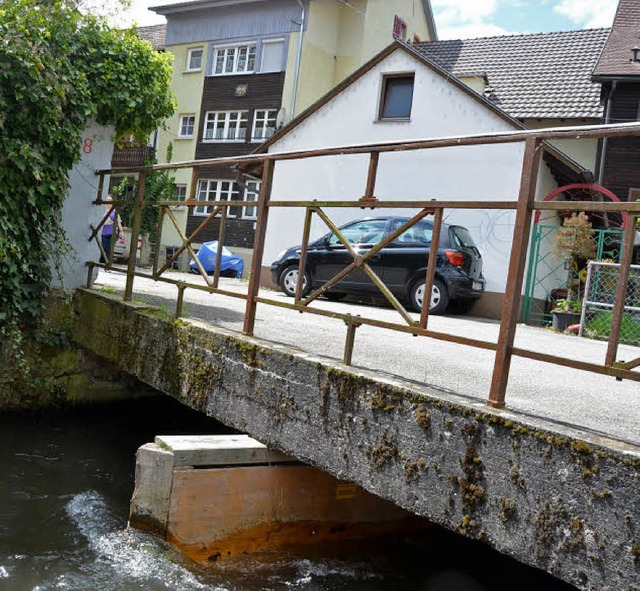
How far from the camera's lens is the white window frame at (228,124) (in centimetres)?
2841

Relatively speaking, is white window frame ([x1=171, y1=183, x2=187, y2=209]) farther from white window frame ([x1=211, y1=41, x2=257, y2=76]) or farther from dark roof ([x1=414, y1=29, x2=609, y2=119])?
dark roof ([x1=414, y1=29, x2=609, y2=119])

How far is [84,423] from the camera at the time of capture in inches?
261

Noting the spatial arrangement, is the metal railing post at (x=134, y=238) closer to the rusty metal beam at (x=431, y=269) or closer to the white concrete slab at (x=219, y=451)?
the white concrete slab at (x=219, y=451)

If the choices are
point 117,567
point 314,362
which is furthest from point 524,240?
point 117,567

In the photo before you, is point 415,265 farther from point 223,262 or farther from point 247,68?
point 247,68

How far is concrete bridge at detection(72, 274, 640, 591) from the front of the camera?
2607mm

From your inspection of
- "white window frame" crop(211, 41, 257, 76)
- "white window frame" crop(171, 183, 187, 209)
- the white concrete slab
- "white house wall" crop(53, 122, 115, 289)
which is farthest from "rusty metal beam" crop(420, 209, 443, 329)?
"white window frame" crop(211, 41, 257, 76)

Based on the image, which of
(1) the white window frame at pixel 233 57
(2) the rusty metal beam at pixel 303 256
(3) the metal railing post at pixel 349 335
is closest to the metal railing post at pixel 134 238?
(2) the rusty metal beam at pixel 303 256

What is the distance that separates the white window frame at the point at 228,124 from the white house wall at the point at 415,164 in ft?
31.5

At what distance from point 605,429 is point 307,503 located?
1.98 meters

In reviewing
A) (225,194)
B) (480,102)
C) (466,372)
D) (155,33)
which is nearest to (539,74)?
(480,102)

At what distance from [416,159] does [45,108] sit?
37.1 ft

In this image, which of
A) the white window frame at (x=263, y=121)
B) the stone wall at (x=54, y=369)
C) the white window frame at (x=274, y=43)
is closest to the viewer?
the stone wall at (x=54, y=369)

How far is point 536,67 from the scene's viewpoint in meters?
22.6
